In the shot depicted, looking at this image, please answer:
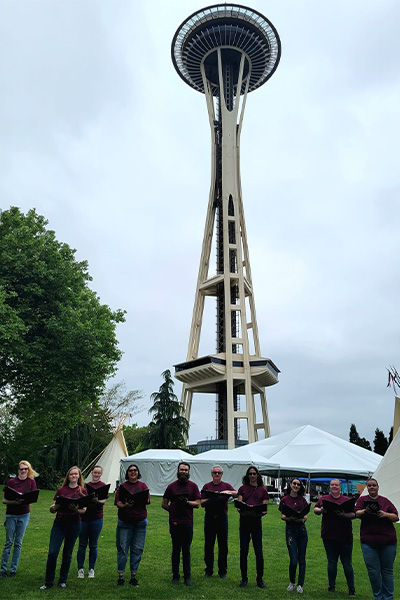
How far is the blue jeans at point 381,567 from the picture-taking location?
6.58 meters

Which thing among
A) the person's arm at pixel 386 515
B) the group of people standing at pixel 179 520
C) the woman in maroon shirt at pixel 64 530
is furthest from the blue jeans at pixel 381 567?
the woman in maroon shirt at pixel 64 530

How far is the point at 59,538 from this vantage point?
22.4ft

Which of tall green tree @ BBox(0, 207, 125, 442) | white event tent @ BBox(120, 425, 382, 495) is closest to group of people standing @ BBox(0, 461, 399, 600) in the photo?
tall green tree @ BBox(0, 207, 125, 442)

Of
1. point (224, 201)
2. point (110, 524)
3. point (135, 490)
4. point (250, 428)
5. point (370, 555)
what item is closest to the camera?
point (370, 555)

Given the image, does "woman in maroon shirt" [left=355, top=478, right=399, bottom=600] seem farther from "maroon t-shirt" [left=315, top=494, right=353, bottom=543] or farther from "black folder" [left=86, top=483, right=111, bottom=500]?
"black folder" [left=86, top=483, right=111, bottom=500]

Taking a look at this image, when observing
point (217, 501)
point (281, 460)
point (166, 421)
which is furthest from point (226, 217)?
point (217, 501)

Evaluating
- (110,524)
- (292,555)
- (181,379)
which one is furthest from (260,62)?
(292,555)

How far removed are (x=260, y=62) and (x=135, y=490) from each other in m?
62.4

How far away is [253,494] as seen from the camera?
24.7 feet

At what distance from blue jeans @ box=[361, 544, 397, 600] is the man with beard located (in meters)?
2.42

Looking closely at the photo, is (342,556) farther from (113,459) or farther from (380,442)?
(380,442)

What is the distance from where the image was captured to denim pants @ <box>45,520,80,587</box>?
6.79 metres

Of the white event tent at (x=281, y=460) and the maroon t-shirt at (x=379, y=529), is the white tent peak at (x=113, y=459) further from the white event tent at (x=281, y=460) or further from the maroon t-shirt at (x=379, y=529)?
the maroon t-shirt at (x=379, y=529)

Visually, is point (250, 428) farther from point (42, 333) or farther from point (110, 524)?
point (110, 524)
